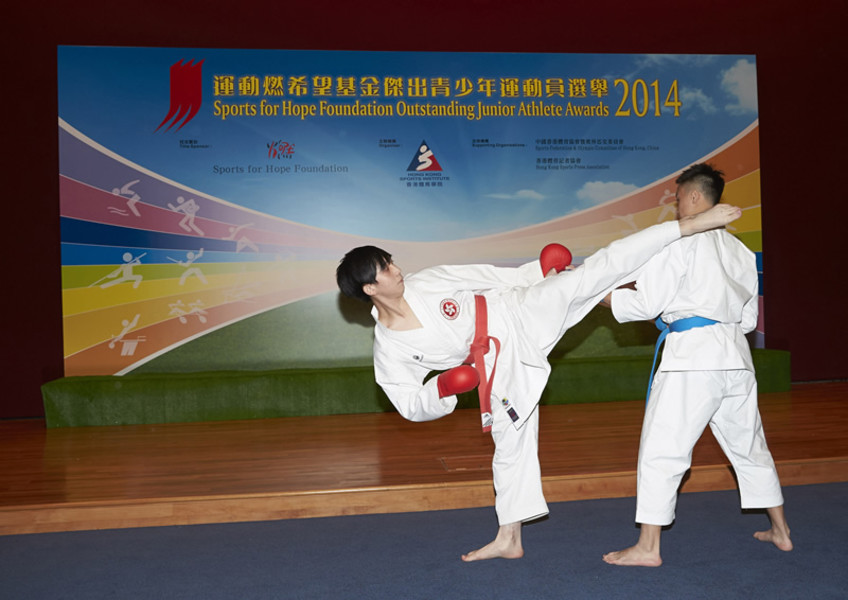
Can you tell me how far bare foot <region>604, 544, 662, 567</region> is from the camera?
2.29 m

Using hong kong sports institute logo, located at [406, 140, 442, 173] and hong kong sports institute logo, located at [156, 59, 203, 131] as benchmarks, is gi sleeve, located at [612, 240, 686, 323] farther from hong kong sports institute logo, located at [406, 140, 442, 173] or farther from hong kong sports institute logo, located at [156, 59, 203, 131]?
hong kong sports institute logo, located at [156, 59, 203, 131]

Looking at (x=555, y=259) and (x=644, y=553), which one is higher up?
(x=555, y=259)

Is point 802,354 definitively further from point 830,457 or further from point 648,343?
Result: point 830,457

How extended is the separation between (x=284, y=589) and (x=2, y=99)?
4249 millimetres

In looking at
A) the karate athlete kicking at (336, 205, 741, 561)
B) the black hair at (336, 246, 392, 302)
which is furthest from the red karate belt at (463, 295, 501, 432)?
the black hair at (336, 246, 392, 302)

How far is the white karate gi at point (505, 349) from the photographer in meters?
2.38

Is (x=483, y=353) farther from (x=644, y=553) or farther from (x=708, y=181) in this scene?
(x=708, y=181)

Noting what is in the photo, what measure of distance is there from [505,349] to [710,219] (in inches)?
29.8

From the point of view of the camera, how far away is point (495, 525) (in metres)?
2.77

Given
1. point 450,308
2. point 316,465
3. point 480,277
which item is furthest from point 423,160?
point 450,308

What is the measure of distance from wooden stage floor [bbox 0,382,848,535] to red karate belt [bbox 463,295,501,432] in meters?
0.73

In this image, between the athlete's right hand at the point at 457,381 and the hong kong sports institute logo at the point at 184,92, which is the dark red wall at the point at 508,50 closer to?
the hong kong sports institute logo at the point at 184,92

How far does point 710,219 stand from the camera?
2.18 m

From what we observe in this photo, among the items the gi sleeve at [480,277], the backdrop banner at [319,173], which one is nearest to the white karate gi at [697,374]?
the gi sleeve at [480,277]
